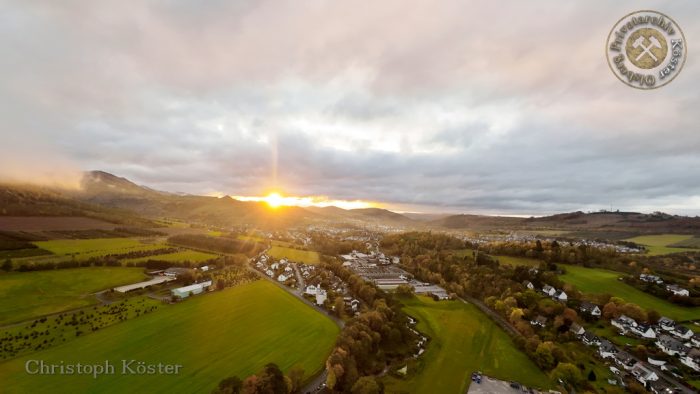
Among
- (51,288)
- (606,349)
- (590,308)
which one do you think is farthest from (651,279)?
(51,288)

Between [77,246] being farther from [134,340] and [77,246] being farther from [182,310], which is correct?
[134,340]

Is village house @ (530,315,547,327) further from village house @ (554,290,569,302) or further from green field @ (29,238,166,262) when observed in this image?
green field @ (29,238,166,262)

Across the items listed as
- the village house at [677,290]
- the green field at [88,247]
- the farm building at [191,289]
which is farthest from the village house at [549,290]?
the green field at [88,247]

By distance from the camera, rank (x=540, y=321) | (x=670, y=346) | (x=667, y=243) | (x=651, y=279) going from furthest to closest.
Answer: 1. (x=667, y=243)
2. (x=651, y=279)
3. (x=540, y=321)
4. (x=670, y=346)

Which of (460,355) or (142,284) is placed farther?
(142,284)

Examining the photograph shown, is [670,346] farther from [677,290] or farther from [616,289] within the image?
[677,290]

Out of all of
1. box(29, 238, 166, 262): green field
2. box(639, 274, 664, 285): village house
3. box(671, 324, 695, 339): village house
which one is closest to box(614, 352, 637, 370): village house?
box(671, 324, 695, 339): village house
